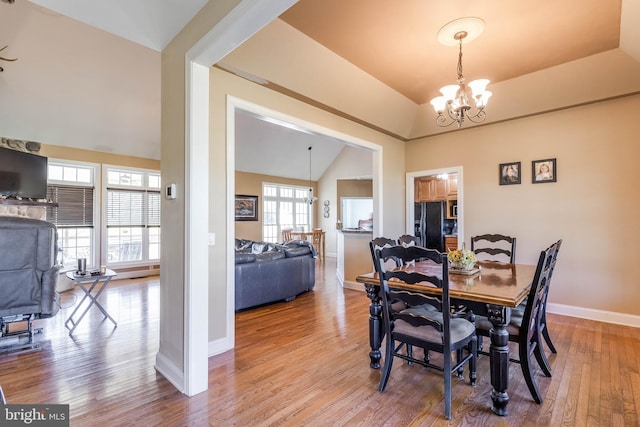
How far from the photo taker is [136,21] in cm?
218

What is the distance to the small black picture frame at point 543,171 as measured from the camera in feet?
13.2

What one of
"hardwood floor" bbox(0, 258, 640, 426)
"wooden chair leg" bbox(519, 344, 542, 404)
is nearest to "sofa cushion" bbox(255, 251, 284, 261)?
"hardwood floor" bbox(0, 258, 640, 426)

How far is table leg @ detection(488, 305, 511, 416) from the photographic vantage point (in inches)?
74.8

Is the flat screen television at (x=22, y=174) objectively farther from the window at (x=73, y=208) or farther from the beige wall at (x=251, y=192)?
the beige wall at (x=251, y=192)

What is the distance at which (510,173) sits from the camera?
436 centimetres

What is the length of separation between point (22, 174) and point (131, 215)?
7.12 feet

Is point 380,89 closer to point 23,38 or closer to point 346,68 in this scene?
point 346,68

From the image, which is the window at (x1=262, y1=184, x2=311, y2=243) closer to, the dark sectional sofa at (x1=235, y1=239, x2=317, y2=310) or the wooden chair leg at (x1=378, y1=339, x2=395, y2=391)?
the dark sectional sofa at (x1=235, y1=239, x2=317, y2=310)

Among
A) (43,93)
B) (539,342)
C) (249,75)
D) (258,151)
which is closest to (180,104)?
(249,75)

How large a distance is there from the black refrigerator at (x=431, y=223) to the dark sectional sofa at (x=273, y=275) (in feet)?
11.0

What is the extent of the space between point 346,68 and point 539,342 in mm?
3236

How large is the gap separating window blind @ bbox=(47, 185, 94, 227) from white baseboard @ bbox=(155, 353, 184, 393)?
16.0ft

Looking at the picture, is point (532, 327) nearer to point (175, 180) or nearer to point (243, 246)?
point (175, 180)

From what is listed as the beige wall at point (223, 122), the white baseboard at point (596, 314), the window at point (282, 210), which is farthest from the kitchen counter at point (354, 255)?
the window at point (282, 210)
